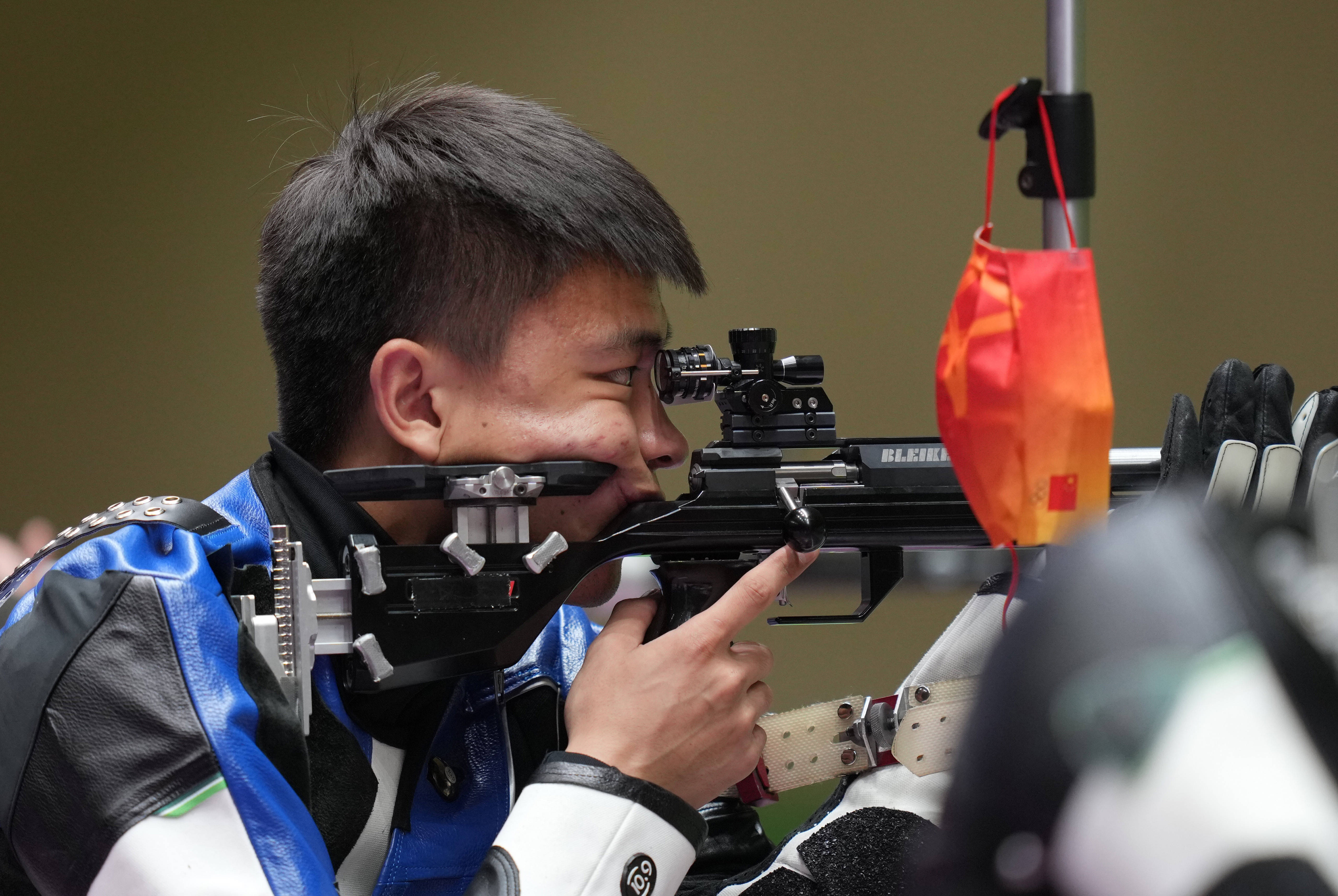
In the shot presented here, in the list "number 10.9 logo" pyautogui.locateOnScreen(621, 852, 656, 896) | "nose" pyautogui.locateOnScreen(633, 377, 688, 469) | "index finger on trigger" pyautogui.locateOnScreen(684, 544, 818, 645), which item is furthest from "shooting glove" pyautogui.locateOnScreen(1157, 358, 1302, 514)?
"number 10.9 logo" pyautogui.locateOnScreen(621, 852, 656, 896)

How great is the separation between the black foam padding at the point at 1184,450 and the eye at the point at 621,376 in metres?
0.51

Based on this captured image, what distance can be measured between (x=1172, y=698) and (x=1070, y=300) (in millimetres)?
457

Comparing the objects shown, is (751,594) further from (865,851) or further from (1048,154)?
(1048,154)

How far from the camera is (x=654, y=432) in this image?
4.01ft

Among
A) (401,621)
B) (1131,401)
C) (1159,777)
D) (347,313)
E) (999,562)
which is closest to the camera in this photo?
(1159,777)

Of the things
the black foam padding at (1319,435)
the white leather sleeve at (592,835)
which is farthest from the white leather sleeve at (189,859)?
the black foam padding at (1319,435)

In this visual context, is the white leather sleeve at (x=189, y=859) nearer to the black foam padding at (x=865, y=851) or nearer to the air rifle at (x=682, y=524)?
the air rifle at (x=682, y=524)

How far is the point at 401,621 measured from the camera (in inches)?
41.9

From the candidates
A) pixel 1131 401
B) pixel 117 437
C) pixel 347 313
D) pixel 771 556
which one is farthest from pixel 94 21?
pixel 1131 401

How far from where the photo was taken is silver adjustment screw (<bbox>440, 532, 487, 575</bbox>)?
1073 millimetres

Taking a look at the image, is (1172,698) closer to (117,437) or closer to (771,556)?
(771,556)

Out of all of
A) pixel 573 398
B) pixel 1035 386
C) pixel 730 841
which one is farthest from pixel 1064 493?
pixel 730 841

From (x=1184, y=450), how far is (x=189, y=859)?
3.00 feet

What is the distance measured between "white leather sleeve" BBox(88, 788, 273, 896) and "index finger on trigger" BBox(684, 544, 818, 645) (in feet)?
1.38
